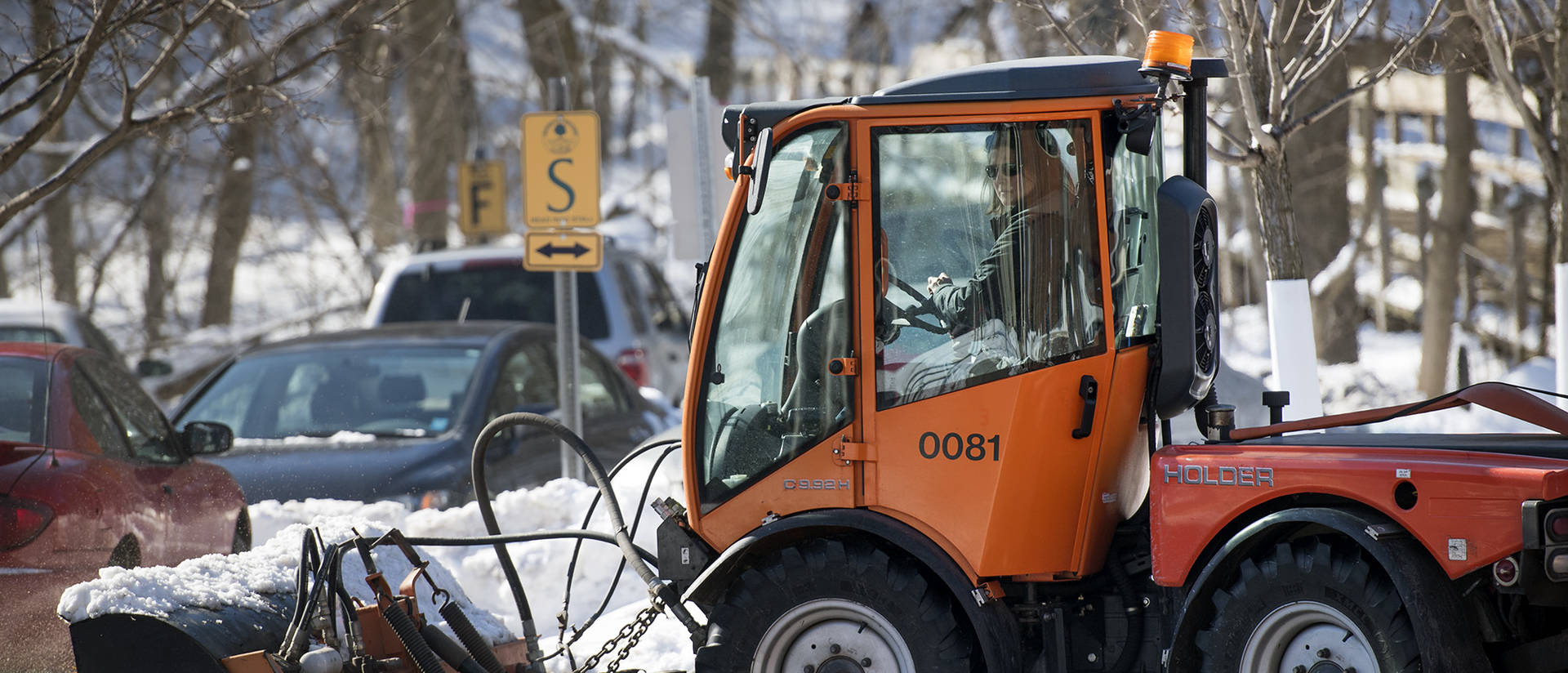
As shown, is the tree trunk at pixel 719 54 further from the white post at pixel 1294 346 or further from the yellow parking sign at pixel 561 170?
the white post at pixel 1294 346

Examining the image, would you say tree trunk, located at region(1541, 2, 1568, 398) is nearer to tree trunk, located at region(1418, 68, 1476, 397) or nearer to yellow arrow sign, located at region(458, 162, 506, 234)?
tree trunk, located at region(1418, 68, 1476, 397)

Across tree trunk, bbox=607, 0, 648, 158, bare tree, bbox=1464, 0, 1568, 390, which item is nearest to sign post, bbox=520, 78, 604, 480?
bare tree, bbox=1464, 0, 1568, 390

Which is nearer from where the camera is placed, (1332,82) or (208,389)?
(208,389)

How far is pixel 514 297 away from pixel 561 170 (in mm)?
3230

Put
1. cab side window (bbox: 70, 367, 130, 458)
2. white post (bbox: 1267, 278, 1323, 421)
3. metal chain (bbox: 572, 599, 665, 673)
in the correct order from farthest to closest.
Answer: white post (bbox: 1267, 278, 1323, 421) < cab side window (bbox: 70, 367, 130, 458) < metal chain (bbox: 572, 599, 665, 673)

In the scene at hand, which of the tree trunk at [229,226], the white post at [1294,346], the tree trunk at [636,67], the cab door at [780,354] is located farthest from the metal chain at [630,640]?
the tree trunk at [636,67]

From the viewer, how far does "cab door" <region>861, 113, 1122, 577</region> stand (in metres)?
4.37

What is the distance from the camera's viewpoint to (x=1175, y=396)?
435cm

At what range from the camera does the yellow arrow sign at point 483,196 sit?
15359 mm

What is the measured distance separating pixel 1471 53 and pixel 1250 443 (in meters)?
5.56

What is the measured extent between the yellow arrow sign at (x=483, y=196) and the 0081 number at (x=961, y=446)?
11.5m

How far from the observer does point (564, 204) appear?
28.1 feet

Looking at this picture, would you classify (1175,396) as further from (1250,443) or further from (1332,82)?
(1332,82)

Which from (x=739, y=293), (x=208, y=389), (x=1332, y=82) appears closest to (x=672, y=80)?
(x=1332, y=82)
